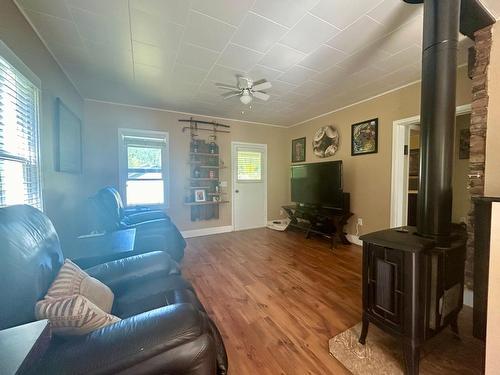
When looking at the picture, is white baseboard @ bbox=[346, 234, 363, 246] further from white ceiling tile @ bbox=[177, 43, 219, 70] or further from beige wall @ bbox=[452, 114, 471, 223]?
white ceiling tile @ bbox=[177, 43, 219, 70]

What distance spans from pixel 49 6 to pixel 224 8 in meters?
1.30

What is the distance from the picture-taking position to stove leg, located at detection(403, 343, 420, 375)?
1178 millimetres

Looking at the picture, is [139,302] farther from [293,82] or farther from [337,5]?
[293,82]

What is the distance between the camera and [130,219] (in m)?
2.95

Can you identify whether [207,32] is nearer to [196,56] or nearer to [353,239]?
[196,56]

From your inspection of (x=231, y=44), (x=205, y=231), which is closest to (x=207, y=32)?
(x=231, y=44)

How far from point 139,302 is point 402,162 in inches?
135

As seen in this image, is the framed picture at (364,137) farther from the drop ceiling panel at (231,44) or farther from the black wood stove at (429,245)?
the black wood stove at (429,245)

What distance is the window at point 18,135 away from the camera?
1387mm

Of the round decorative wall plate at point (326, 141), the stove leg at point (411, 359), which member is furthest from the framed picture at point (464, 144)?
the stove leg at point (411, 359)

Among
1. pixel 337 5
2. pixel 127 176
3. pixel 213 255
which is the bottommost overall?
pixel 213 255

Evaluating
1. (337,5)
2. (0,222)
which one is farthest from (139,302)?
(337,5)

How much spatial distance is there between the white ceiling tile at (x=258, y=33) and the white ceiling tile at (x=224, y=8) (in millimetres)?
79

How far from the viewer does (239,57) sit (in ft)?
7.22
